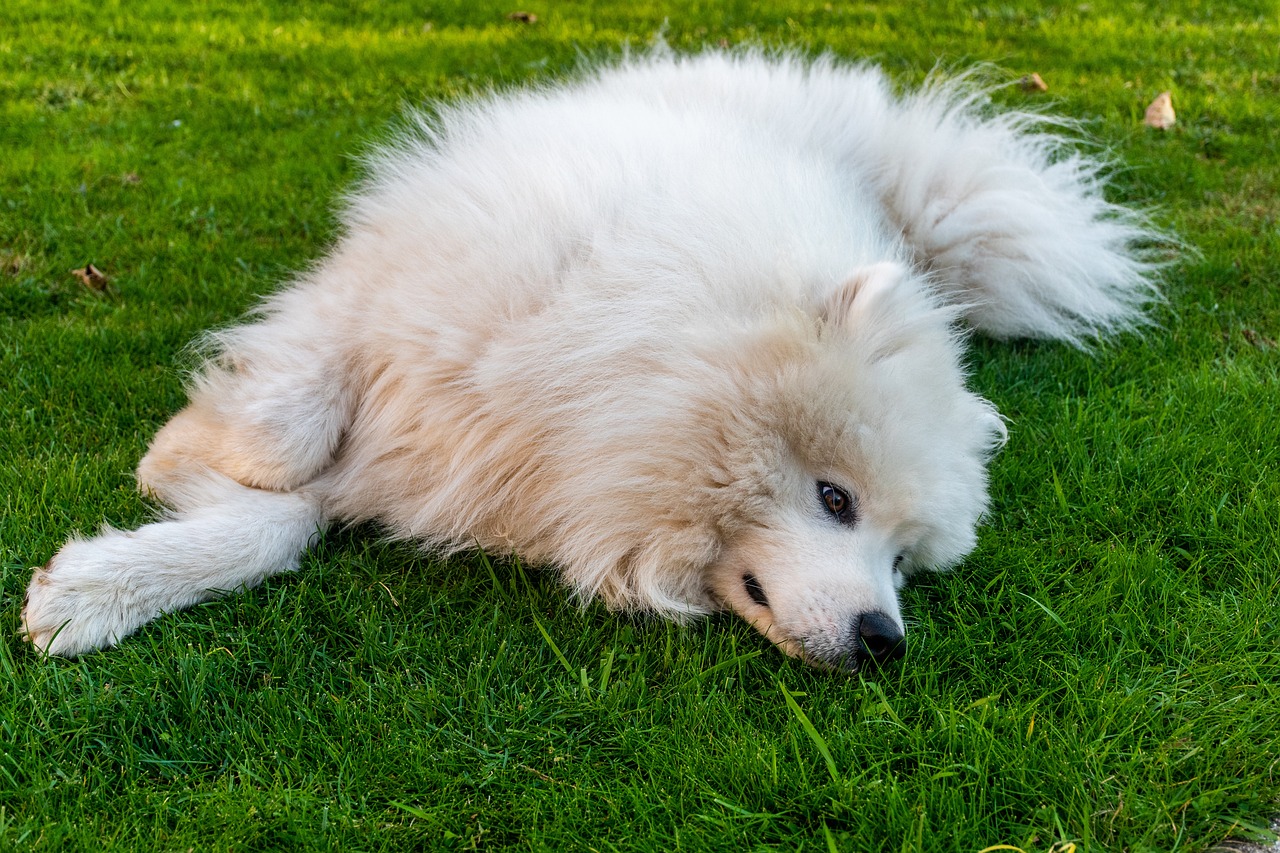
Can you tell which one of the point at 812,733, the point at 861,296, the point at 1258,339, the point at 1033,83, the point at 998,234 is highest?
the point at 861,296

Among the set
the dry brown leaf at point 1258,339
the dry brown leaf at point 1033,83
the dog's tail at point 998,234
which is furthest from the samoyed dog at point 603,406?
the dry brown leaf at point 1033,83

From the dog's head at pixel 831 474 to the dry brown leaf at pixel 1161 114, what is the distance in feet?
13.6

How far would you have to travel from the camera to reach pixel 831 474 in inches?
91.7

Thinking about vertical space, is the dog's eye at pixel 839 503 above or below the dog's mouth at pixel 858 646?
above

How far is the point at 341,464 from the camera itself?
8.96 feet

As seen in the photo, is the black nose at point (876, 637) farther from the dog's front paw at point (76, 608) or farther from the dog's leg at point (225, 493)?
the dog's front paw at point (76, 608)

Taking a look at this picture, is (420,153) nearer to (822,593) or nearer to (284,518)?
(284,518)

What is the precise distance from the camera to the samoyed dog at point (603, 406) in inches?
89.3

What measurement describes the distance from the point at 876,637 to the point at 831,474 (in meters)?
0.39

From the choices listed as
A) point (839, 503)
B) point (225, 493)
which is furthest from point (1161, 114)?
point (225, 493)

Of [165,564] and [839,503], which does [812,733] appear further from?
[165,564]

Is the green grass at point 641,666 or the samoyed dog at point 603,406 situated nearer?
the green grass at point 641,666

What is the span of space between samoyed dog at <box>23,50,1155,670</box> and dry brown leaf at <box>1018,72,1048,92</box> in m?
3.72

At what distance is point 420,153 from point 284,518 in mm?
1384
